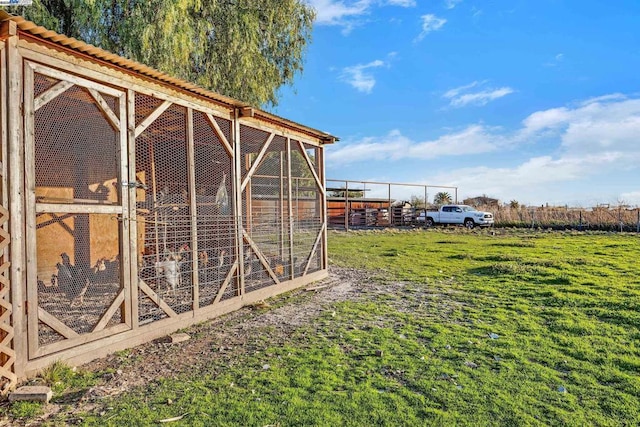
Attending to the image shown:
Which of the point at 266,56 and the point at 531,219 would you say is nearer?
the point at 266,56

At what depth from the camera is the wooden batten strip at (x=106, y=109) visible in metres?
4.18

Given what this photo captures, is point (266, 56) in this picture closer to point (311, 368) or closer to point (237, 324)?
point (237, 324)

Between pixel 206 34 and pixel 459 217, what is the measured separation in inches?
773

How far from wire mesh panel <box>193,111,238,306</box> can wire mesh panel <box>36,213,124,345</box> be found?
118 cm

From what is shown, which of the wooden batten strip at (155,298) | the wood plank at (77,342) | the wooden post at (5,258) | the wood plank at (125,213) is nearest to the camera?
the wooden post at (5,258)

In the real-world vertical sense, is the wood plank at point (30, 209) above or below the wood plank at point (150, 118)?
below

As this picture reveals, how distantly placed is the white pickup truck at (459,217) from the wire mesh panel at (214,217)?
21.0 metres

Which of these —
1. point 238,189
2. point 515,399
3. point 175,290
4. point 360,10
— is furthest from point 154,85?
point 360,10

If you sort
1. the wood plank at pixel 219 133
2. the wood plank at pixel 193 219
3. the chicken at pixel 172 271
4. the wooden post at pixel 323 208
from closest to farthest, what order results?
the chicken at pixel 172 271, the wood plank at pixel 193 219, the wood plank at pixel 219 133, the wooden post at pixel 323 208

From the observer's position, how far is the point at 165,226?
17.4 ft

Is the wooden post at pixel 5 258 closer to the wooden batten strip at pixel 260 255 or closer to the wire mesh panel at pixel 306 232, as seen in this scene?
the wooden batten strip at pixel 260 255

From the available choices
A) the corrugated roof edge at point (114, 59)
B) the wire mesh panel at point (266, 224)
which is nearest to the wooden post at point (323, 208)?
the wire mesh panel at point (266, 224)

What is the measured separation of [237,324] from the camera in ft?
17.5

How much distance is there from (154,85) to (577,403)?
5357mm
